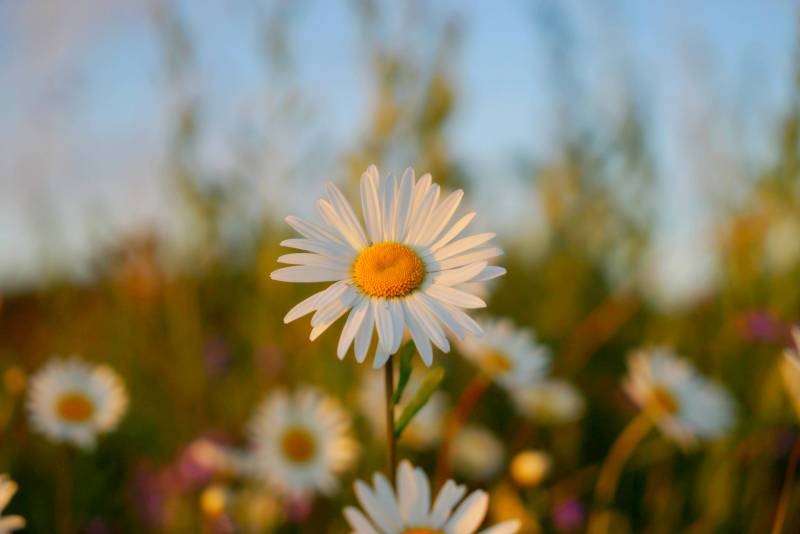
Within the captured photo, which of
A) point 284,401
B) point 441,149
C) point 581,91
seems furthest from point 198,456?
point 581,91

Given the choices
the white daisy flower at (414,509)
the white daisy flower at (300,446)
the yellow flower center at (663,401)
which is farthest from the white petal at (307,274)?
the yellow flower center at (663,401)

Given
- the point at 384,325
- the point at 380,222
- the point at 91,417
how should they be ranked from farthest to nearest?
the point at 91,417 → the point at 380,222 → the point at 384,325

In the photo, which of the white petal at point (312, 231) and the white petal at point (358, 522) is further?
the white petal at point (312, 231)

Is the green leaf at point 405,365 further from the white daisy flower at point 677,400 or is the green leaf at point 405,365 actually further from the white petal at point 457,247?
the white daisy flower at point 677,400

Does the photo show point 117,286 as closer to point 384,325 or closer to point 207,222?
point 207,222

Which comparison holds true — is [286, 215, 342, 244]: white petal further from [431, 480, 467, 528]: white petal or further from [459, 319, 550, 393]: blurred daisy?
[459, 319, 550, 393]: blurred daisy

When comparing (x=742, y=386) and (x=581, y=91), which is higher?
(x=581, y=91)

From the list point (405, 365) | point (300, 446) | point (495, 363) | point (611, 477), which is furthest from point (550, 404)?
point (405, 365)
